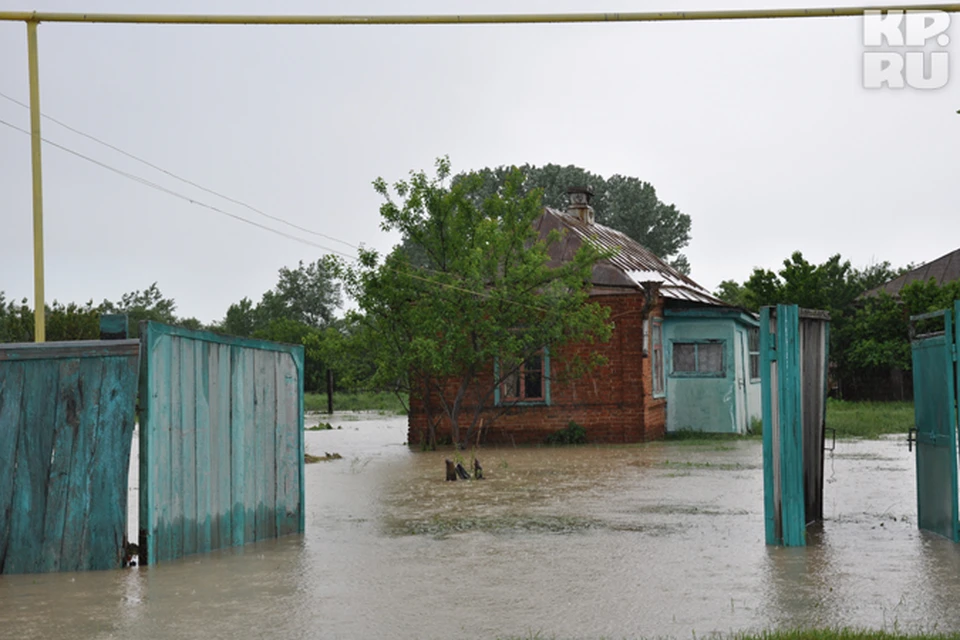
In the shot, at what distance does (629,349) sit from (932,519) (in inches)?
608

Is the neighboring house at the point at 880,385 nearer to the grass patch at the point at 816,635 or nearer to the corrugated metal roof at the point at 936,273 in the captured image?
the corrugated metal roof at the point at 936,273

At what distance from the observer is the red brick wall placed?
25953 millimetres

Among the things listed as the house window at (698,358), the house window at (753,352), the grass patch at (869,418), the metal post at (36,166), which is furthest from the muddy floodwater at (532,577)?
the house window at (753,352)

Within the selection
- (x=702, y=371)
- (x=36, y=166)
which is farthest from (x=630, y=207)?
(x=36, y=166)

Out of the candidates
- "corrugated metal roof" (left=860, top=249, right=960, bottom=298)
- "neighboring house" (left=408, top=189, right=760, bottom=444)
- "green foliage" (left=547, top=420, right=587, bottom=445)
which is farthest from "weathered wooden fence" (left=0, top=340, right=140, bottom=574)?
"corrugated metal roof" (left=860, top=249, right=960, bottom=298)

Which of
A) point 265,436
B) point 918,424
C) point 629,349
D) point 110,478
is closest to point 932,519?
→ point 918,424

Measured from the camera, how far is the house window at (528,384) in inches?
1040

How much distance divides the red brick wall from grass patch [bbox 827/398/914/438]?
4.24 metres

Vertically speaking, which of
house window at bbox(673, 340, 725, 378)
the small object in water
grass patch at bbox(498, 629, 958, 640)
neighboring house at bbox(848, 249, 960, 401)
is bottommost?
grass patch at bbox(498, 629, 958, 640)

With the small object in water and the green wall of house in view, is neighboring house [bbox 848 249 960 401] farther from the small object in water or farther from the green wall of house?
the small object in water

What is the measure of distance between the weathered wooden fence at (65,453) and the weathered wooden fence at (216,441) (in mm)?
210

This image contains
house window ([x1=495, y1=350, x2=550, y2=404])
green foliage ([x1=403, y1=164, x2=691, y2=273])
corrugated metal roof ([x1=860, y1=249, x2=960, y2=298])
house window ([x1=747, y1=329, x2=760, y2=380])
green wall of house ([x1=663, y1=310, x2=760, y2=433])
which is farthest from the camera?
green foliage ([x1=403, y1=164, x2=691, y2=273])

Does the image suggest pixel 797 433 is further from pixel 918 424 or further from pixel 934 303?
pixel 934 303

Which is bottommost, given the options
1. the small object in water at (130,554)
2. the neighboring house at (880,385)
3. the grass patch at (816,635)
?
the grass patch at (816,635)
